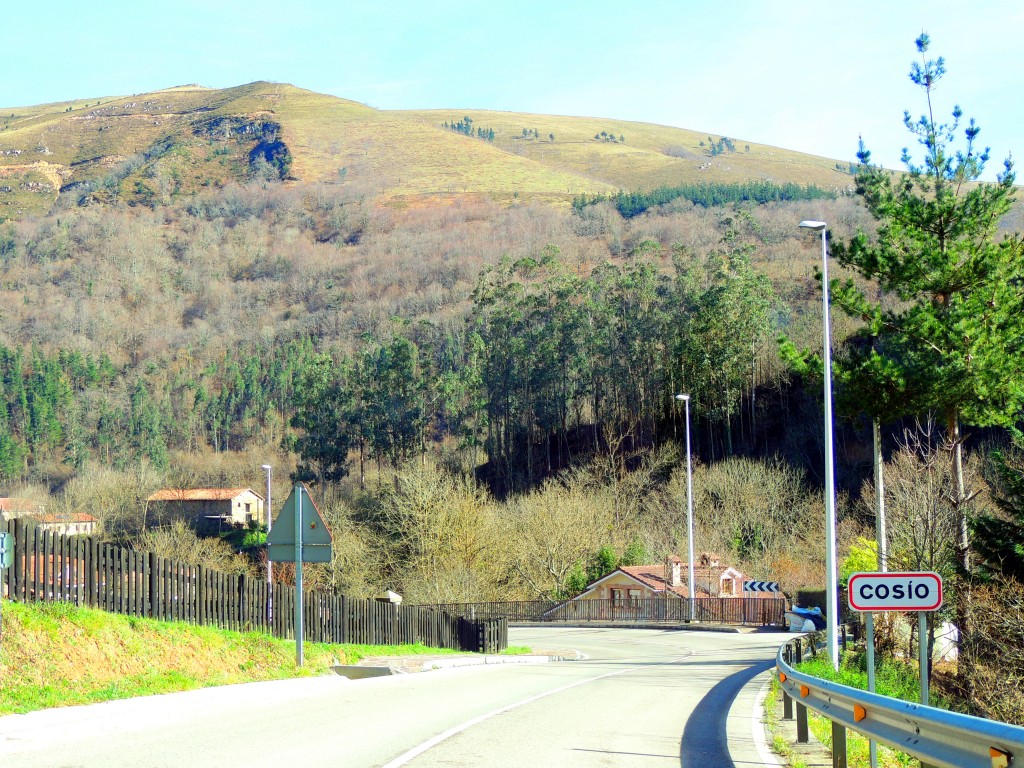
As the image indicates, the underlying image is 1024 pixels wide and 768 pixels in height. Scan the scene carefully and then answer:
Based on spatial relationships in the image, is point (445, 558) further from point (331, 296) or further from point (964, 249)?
point (331, 296)

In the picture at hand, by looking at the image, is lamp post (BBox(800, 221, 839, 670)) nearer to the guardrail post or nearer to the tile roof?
the guardrail post

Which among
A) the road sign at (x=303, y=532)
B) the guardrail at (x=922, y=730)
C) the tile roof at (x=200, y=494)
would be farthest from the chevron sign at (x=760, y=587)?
the tile roof at (x=200, y=494)

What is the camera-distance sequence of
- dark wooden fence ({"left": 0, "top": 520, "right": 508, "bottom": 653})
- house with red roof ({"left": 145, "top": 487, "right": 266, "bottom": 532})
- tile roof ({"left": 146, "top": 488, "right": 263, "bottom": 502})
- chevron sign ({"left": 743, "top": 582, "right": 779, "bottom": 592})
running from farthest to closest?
tile roof ({"left": 146, "top": 488, "right": 263, "bottom": 502}) < house with red roof ({"left": 145, "top": 487, "right": 266, "bottom": 532}) < chevron sign ({"left": 743, "top": 582, "right": 779, "bottom": 592}) < dark wooden fence ({"left": 0, "top": 520, "right": 508, "bottom": 653})

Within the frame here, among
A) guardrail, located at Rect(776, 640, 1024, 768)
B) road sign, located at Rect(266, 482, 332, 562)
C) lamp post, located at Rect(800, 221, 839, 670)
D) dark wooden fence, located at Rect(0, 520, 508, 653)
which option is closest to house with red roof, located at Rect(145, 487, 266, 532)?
dark wooden fence, located at Rect(0, 520, 508, 653)

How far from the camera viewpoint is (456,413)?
90.2 meters

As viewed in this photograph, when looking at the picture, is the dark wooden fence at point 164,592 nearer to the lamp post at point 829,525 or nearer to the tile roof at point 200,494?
the lamp post at point 829,525

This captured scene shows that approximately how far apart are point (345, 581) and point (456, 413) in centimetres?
3729

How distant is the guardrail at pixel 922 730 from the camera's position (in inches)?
183

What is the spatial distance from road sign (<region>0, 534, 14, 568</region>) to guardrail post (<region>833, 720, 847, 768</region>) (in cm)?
834

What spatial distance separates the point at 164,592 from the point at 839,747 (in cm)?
1071

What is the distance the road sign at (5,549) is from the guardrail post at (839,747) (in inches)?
328

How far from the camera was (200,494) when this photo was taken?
3787 inches

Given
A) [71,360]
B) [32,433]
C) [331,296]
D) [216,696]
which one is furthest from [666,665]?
[331,296]

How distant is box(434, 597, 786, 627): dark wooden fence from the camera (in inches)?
1901
